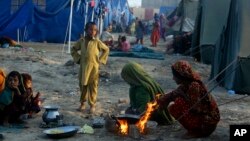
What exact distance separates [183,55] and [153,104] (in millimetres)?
10585

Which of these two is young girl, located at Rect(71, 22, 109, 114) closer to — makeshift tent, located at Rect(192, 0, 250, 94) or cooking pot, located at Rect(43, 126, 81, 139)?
cooking pot, located at Rect(43, 126, 81, 139)

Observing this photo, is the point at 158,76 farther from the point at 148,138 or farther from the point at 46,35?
the point at 46,35

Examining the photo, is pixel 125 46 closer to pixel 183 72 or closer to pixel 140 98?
pixel 140 98

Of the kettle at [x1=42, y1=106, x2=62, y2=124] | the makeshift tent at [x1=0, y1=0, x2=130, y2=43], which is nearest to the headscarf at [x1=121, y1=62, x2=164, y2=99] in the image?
the kettle at [x1=42, y1=106, x2=62, y2=124]

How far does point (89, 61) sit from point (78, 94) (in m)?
1.68

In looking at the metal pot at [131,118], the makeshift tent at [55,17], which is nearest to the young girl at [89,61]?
the metal pot at [131,118]

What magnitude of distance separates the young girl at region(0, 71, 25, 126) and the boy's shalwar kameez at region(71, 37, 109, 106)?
108cm

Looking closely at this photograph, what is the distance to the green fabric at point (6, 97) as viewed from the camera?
18.0 feet

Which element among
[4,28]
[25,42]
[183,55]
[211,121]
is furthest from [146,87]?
[25,42]

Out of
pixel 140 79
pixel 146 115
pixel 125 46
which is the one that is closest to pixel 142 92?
pixel 140 79

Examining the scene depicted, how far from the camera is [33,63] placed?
36.6 feet

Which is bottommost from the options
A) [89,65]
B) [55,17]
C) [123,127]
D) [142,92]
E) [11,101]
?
[123,127]

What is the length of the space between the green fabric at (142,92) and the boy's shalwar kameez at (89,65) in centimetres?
72

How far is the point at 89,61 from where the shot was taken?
6.49 meters
